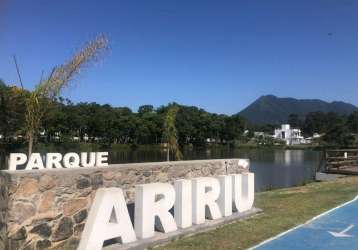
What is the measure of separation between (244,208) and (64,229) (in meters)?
4.99

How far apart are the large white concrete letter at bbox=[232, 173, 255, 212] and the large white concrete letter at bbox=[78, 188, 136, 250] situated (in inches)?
148

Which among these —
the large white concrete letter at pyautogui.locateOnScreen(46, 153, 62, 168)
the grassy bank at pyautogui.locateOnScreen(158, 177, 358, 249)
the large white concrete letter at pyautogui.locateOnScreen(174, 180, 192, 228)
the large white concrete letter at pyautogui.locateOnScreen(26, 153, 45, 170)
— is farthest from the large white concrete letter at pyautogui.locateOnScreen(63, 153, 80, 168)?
the large white concrete letter at pyautogui.locateOnScreen(174, 180, 192, 228)

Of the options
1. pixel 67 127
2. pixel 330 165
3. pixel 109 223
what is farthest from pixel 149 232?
pixel 67 127

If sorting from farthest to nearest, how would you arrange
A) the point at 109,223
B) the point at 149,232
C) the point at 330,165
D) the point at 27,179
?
the point at 330,165, the point at 149,232, the point at 109,223, the point at 27,179

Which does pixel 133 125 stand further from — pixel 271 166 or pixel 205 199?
pixel 205 199

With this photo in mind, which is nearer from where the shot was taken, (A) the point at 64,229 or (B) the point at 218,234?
(A) the point at 64,229

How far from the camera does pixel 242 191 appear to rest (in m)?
11.5

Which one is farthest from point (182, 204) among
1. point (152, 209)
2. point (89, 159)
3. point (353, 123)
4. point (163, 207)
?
point (353, 123)

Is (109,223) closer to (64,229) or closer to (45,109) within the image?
(64,229)

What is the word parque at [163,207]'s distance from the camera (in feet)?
23.6

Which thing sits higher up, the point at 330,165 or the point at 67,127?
the point at 67,127

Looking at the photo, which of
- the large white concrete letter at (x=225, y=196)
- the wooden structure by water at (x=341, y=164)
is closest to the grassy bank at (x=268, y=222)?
the large white concrete letter at (x=225, y=196)

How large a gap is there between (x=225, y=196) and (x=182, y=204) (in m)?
1.72

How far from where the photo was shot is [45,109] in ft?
42.5
